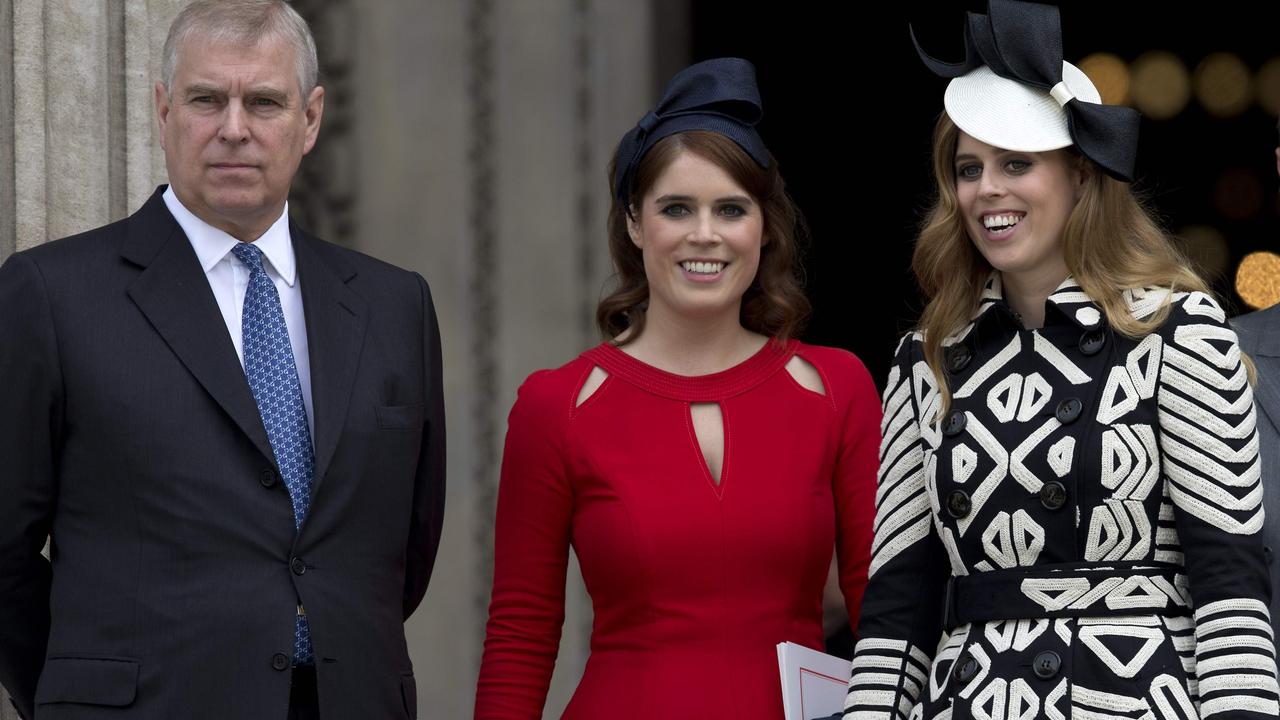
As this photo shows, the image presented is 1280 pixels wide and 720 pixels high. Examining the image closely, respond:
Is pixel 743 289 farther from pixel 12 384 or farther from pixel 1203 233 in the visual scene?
pixel 1203 233

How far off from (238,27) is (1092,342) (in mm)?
1345

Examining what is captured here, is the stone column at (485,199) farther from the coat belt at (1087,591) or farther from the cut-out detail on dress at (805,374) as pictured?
the coat belt at (1087,591)

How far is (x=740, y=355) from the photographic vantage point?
11.1ft

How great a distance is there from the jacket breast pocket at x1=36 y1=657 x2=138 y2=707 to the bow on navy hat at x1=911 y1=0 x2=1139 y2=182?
1370mm

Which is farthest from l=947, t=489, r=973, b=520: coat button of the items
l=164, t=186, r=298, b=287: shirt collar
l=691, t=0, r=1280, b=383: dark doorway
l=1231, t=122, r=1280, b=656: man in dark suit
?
l=691, t=0, r=1280, b=383: dark doorway

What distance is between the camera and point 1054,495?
254 centimetres

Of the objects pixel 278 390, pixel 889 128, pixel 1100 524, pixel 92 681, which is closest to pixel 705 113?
pixel 278 390

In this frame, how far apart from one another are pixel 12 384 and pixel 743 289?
1.22 metres

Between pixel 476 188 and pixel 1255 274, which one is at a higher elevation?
pixel 476 188

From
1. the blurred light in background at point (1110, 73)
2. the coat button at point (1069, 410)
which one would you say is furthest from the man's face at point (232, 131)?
the blurred light in background at point (1110, 73)

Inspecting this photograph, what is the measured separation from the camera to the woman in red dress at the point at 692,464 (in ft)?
10.4

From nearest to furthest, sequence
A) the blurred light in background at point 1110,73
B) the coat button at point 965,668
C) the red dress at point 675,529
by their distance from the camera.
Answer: the coat button at point 965,668, the red dress at point 675,529, the blurred light in background at point 1110,73

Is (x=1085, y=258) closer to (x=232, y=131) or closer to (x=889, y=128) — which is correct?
(x=232, y=131)

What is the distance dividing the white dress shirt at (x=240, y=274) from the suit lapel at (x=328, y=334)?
0.02 meters
